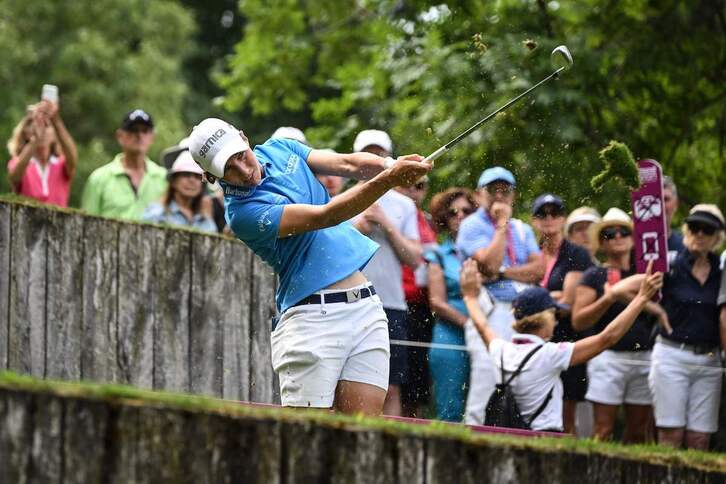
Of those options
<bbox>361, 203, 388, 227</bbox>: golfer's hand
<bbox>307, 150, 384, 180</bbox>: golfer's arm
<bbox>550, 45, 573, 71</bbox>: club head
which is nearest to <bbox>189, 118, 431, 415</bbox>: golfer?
<bbox>307, 150, 384, 180</bbox>: golfer's arm

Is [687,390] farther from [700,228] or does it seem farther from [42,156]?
[42,156]

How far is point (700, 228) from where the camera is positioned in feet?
32.1

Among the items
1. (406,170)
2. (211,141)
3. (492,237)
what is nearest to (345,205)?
(406,170)

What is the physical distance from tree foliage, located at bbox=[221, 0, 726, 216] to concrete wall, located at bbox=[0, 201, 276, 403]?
6.43 ft

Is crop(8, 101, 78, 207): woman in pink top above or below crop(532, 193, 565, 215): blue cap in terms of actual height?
above

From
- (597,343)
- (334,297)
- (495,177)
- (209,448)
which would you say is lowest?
(209,448)

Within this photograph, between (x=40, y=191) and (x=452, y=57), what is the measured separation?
12.4 feet

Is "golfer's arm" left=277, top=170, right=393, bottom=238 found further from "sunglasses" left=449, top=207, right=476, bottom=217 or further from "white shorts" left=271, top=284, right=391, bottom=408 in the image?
"sunglasses" left=449, top=207, right=476, bottom=217

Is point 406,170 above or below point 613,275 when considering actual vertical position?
above

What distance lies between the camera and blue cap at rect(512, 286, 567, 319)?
885 centimetres

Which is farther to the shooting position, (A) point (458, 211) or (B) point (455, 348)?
(A) point (458, 211)

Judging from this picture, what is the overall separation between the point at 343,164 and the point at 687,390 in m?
3.39

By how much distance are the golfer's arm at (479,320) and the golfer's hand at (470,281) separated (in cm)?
3

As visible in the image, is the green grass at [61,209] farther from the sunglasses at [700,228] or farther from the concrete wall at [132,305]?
the sunglasses at [700,228]
